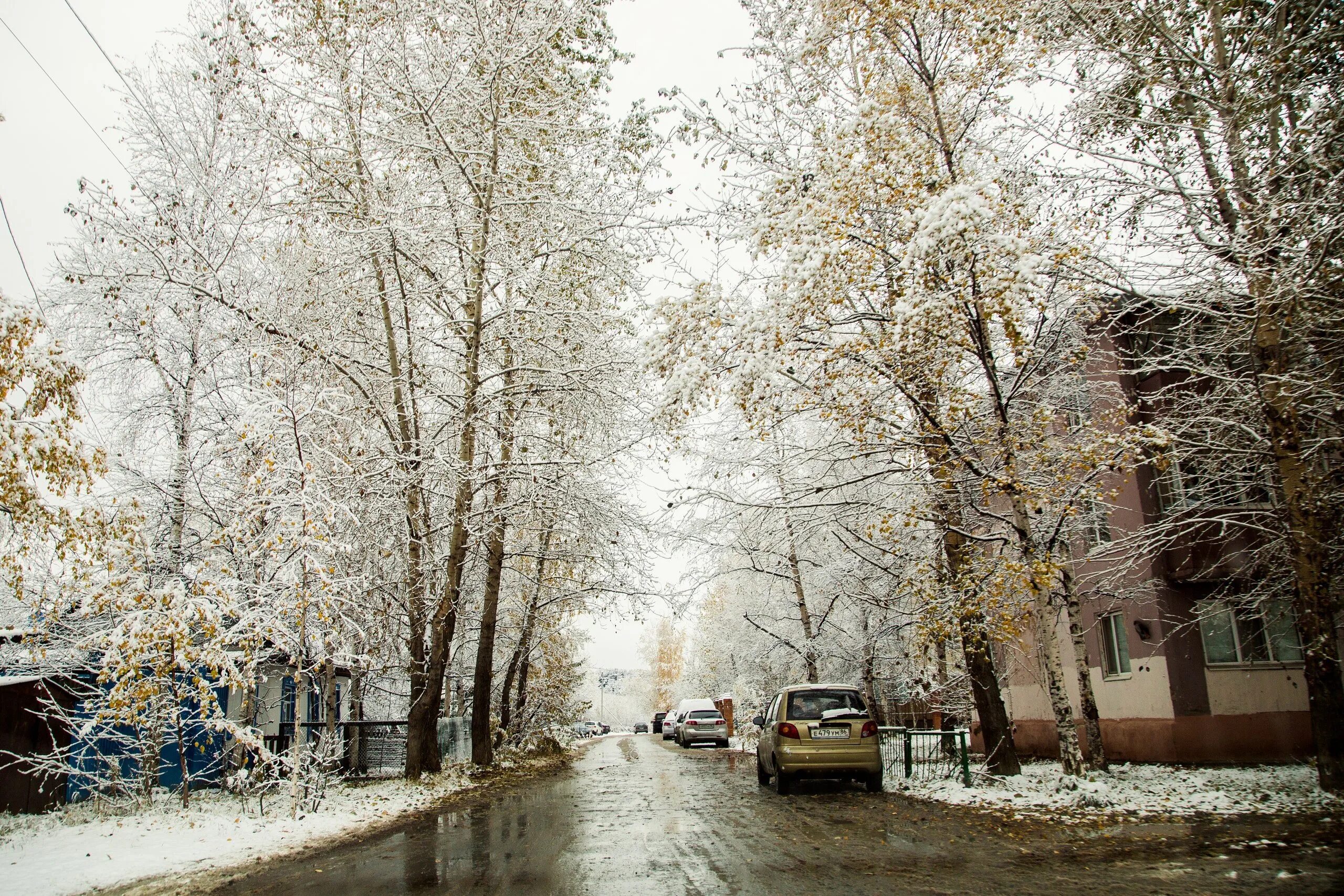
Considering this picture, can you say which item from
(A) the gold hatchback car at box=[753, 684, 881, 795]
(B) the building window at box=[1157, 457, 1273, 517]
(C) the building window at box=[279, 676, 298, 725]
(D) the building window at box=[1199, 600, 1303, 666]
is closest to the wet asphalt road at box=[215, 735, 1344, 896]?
(A) the gold hatchback car at box=[753, 684, 881, 795]

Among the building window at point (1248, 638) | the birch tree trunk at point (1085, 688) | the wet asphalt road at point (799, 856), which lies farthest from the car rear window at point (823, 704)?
the building window at point (1248, 638)

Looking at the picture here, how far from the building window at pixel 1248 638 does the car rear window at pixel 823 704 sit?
24.3 ft

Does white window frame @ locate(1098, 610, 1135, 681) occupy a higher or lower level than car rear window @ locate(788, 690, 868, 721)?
higher

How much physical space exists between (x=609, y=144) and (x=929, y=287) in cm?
867

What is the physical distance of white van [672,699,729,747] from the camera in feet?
111

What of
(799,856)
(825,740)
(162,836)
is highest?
(825,740)

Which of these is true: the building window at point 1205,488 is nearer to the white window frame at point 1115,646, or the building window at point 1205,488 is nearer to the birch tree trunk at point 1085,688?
the birch tree trunk at point 1085,688

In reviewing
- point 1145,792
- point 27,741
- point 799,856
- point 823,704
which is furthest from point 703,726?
point 799,856

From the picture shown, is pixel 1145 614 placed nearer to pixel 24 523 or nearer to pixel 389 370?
pixel 389 370

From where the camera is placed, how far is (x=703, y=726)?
111 feet

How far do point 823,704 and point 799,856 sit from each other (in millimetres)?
5893

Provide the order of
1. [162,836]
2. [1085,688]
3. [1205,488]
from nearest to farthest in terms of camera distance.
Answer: [162,836]
[1085,688]
[1205,488]

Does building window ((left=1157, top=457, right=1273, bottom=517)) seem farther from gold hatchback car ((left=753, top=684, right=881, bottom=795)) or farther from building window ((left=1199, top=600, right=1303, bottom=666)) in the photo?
gold hatchback car ((left=753, top=684, right=881, bottom=795))

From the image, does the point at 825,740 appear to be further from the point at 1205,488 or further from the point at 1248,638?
the point at 1248,638
